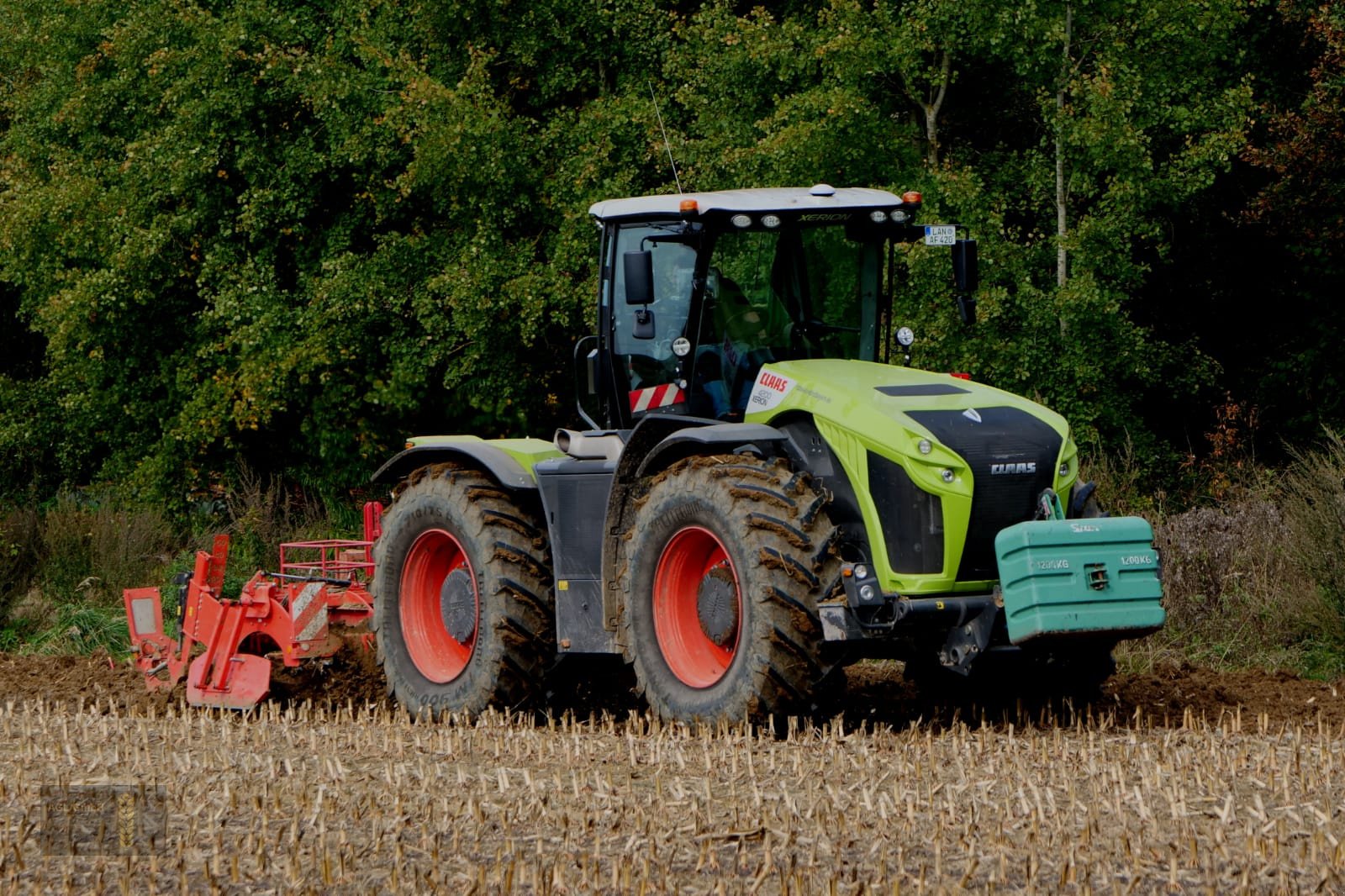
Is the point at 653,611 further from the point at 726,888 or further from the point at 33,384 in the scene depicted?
the point at 33,384

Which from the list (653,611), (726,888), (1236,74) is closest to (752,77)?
(1236,74)

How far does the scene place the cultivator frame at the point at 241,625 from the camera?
36.4 feet

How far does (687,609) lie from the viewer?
934 centimetres

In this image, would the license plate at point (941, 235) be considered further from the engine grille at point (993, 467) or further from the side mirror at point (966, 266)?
the engine grille at point (993, 467)

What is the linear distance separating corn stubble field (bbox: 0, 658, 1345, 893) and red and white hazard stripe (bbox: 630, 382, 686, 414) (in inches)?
69.7

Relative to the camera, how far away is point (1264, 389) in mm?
20625

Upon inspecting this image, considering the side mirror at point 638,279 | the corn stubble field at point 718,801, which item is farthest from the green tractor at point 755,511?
the corn stubble field at point 718,801

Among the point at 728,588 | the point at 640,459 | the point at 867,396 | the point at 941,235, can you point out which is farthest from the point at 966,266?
the point at 728,588

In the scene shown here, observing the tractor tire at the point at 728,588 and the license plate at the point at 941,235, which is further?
the license plate at the point at 941,235

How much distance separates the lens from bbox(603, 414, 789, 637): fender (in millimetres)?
9258

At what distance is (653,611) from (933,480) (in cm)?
171

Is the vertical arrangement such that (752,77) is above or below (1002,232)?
above

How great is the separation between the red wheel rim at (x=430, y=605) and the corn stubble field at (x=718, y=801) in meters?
0.92

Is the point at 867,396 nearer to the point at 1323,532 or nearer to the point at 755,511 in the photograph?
the point at 755,511
